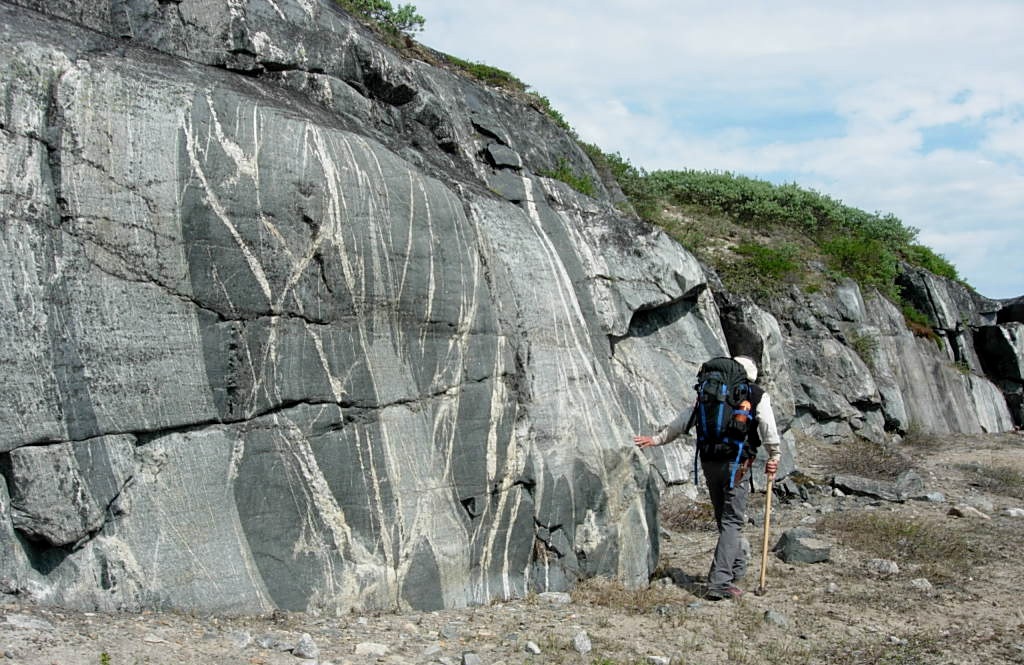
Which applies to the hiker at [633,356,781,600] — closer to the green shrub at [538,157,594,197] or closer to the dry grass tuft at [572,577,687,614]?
the dry grass tuft at [572,577,687,614]

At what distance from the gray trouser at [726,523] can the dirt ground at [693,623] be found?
0.24 meters

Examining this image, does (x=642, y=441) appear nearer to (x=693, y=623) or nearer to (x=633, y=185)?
(x=693, y=623)

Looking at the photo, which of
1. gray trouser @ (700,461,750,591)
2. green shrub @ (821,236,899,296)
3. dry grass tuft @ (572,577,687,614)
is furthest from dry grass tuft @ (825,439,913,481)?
dry grass tuft @ (572,577,687,614)

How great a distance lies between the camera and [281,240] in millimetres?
6641

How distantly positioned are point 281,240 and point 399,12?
361 inches

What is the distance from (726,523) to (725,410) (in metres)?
1.05

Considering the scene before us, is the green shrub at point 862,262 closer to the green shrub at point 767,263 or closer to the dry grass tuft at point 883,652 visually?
the green shrub at point 767,263

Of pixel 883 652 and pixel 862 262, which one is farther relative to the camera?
pixel 862 262

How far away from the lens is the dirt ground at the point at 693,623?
5293 millimetres

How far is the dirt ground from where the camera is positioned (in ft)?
17.4

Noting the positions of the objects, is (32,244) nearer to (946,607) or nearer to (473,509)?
(473,509)

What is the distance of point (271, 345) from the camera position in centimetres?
652

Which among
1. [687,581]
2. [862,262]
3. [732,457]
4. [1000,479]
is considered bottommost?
[1000,479]

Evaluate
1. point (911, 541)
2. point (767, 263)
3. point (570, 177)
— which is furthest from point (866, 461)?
point (570, 177)
